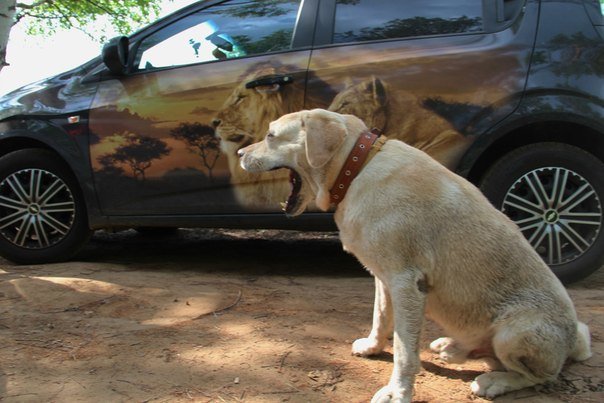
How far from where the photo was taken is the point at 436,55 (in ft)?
12.6

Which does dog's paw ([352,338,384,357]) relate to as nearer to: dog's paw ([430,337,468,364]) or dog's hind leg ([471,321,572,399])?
dog's paw ([430,337,468,364])

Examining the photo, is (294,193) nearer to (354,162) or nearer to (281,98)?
(354,162)

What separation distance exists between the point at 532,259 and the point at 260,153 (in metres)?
1.38

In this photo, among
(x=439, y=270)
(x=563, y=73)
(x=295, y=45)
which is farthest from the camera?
(x=295, y=45)

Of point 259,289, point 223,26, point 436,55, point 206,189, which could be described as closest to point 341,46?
point 436,55

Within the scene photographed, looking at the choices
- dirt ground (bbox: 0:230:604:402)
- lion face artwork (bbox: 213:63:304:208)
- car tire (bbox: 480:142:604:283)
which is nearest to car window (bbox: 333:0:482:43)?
lion face artwork (bbox: 213:63:304:208)

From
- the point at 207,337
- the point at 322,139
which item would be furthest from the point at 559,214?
the point at 207,337

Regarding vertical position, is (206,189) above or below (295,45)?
below

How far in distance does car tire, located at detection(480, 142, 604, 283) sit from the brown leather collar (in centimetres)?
182

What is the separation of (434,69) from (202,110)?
1.76 m

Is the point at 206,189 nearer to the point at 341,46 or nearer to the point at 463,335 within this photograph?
the point at 341,46

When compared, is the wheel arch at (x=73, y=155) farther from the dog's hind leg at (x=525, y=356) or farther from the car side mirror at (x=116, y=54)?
the dog's hind leg at (x=525, y=356)

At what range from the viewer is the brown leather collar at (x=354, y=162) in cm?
241

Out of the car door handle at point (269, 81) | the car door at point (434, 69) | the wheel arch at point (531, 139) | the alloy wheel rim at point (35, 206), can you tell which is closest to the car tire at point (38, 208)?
the alloy wheel rim at point (35, 206)
